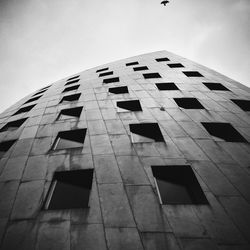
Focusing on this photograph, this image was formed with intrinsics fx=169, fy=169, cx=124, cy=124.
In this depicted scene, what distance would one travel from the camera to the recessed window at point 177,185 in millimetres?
5547

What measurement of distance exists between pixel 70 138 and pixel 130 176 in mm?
4231

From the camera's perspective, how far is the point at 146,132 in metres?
8.59

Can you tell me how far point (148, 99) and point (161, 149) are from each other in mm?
4533

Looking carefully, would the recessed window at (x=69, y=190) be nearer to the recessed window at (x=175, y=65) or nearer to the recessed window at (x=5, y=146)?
the recessed window at (x=5, y=146)

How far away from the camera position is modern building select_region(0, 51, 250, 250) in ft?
14.4

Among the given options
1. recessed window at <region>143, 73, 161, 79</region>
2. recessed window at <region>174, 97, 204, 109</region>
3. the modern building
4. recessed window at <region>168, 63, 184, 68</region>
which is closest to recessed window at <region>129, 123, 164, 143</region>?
the modern building

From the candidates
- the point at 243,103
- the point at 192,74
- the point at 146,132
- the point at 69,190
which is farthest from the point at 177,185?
the point at 192,74

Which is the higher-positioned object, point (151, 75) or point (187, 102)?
point (151, 75)

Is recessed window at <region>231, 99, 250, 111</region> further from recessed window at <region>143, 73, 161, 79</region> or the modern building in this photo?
recessed window at <region>143, 73, 161, 79</region>

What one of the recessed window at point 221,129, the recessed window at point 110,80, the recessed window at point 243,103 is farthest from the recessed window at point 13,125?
the recessed window at point 243,103

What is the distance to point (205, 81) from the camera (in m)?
13.3

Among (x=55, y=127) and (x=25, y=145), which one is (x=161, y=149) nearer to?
(x=55, y=127)

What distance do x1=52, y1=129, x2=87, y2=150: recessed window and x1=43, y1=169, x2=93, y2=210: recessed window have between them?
82.1 inches

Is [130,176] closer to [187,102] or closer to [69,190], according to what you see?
[69,190]
